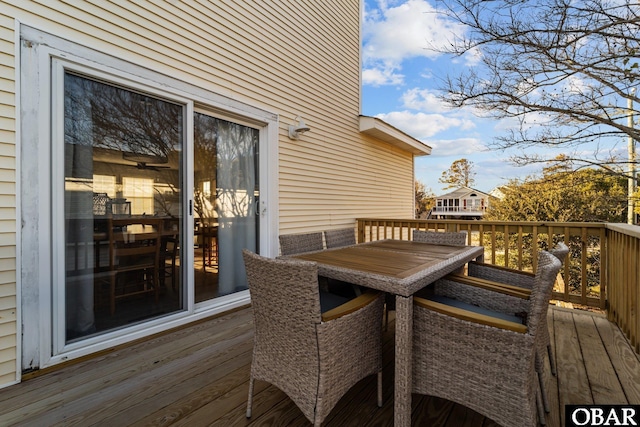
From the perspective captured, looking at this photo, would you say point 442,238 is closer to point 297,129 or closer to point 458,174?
point 297,129

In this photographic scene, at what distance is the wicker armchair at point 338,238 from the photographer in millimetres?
2898

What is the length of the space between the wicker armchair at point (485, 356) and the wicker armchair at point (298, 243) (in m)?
1.28

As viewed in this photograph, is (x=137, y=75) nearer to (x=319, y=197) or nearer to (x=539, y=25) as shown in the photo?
(x=319, y=197)

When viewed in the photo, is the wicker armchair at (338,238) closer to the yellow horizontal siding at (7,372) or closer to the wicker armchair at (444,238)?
the wicker armchair at (444,238)

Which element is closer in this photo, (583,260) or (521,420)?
(521,420)

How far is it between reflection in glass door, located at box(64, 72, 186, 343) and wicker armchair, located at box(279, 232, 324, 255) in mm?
1013

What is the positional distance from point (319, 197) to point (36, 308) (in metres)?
3.29

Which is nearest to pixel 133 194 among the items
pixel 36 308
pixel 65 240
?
pixel 65 240

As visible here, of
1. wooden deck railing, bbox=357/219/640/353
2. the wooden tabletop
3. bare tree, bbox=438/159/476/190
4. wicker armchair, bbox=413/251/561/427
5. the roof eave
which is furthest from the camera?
Answer: bare tree, bbox=438/159/476/190

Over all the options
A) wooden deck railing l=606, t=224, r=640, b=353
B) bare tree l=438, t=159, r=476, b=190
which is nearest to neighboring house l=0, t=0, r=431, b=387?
wooden deck railing l=606, t=224, r=640, b=353

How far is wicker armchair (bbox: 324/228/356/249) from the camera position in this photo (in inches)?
114

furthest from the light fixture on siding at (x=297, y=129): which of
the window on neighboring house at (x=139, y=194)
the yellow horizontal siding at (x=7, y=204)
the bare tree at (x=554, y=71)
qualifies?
the yellow horizontal siding at (x=7, y=204)

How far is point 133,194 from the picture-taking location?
7.84 feet

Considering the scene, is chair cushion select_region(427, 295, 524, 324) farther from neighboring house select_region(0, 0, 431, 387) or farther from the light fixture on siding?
the light fixture on siding
